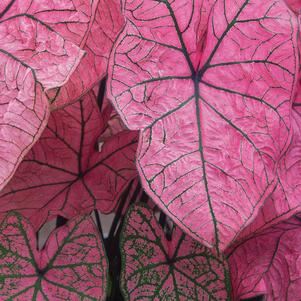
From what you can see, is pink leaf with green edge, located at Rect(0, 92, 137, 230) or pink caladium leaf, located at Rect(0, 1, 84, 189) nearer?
pink caladium leaf, located at Rect(0, 1, 84, 189)

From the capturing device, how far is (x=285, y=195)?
31.1 inches

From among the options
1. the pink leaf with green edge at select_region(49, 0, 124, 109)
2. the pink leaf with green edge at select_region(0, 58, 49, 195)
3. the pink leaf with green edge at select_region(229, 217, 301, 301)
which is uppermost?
the pink leaf with green edge at select_region(49, 0, 124, 109)

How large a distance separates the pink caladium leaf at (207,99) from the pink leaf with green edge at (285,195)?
65 millimetres

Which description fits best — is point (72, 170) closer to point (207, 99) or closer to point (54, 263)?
point (54, 263)

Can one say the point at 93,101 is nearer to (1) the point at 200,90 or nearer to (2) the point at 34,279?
(1) the point at 200,90

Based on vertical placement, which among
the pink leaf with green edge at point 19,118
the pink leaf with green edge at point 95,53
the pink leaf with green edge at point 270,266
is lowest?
the pink leaf with green edge at point 270,266

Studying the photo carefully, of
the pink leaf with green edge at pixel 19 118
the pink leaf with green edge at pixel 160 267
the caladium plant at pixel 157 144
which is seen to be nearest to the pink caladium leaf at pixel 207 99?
the caladium plant at pixel 157 144

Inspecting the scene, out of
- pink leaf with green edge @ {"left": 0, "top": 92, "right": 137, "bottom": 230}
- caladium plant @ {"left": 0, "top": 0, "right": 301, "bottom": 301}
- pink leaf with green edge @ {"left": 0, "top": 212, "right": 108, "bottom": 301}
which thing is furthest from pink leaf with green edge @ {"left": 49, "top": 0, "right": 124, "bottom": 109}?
pink leaf with green edge @ {"left": 0, "top": 212, "right": 108, "bottom": 301}

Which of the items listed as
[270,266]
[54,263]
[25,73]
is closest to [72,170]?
[54,263]

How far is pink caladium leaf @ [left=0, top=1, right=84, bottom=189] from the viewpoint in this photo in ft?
2.22

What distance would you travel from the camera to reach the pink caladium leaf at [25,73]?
2.22 ft

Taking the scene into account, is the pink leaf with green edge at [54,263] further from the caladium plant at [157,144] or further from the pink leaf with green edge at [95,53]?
the pink leaf with green edge at [95,53]

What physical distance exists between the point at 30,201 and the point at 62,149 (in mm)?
116

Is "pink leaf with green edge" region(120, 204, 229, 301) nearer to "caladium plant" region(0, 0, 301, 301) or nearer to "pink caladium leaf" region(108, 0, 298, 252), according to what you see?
"caladium plant" region(0, 0, 301, 301)
